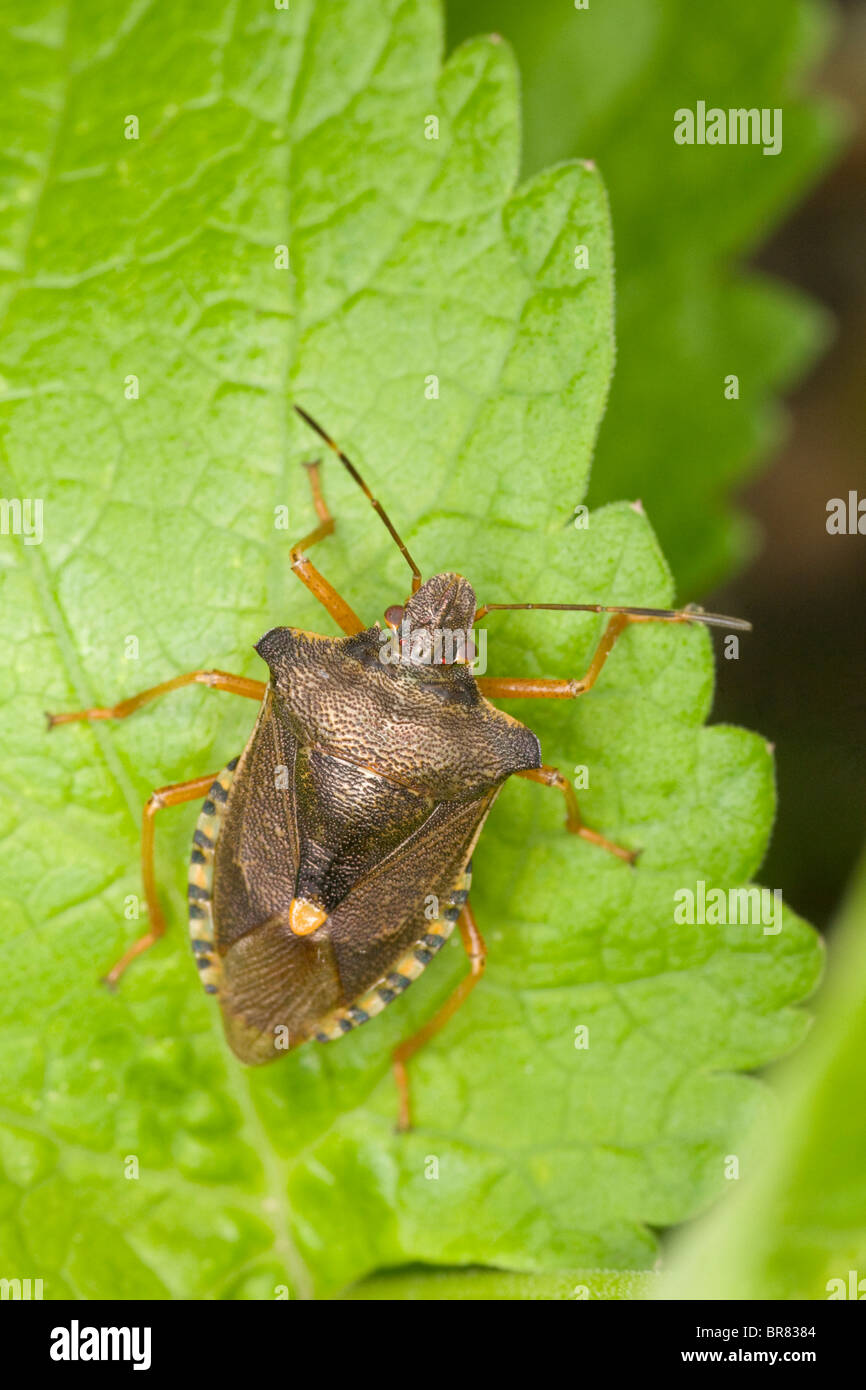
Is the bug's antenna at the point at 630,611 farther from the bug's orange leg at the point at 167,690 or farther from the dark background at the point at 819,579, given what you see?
the dark background at the point at 819,579

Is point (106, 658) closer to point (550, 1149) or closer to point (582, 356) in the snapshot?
point (582, 356)

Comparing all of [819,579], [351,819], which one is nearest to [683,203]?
[819,579]

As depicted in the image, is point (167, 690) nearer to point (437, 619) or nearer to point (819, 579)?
point (437, 619)

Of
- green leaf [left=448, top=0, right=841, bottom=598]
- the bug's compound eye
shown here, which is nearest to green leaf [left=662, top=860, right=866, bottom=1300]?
the bug's compound eye

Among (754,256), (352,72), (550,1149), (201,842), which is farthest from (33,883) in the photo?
(754,256)

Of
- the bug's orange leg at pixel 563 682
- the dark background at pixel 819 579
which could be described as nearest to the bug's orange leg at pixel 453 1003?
the bug's orange leg at pixel 563 682
